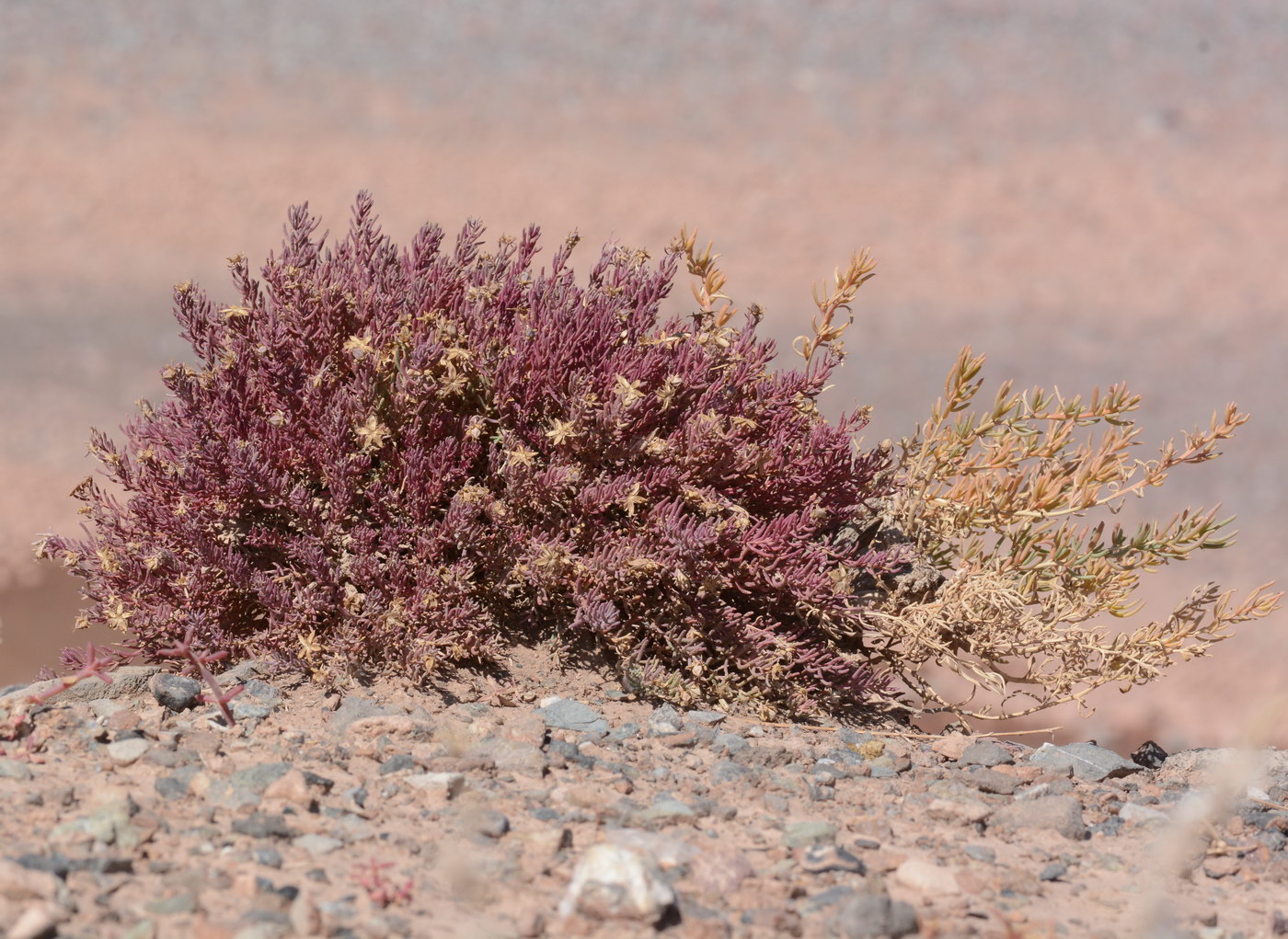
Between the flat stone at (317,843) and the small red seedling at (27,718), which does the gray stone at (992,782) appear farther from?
the small red seedling at (27,718)

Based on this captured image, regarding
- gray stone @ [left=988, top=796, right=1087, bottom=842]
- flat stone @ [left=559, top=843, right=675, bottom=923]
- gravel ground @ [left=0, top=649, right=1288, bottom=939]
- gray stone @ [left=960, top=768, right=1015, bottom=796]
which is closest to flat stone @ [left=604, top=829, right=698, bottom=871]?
gravel ground @ [left=0, top=649, right=1288, bottom=939]

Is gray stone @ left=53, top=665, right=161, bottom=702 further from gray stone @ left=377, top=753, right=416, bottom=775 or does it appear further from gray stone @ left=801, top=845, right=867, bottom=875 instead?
gray stone @ left=801, top=845, right=867, bottom=875

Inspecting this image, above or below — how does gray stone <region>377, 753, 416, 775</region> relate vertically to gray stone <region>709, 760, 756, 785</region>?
below

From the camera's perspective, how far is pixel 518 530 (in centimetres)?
372

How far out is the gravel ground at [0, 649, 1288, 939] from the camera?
7.34 feet

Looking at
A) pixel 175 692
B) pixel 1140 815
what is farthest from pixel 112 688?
pixel 1140 815

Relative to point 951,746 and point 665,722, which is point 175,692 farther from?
point 951,746

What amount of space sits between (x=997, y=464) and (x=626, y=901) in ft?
7.92

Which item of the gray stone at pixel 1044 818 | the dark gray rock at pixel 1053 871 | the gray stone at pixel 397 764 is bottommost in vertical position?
the gray stone at pixel 397 764

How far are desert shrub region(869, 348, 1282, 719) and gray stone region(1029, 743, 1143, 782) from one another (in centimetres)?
25

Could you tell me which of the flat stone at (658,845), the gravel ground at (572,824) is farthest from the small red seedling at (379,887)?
the flat stone at (658,845)

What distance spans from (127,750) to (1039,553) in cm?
295

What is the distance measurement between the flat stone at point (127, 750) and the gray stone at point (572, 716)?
1083mm

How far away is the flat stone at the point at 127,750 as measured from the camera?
2.93 m
